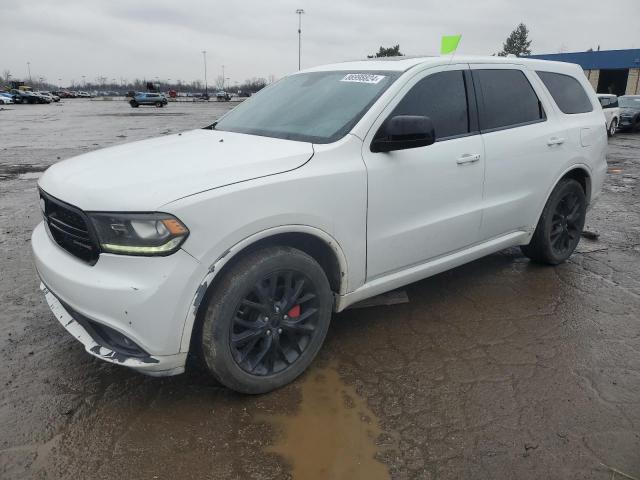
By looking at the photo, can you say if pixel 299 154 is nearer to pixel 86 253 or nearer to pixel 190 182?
pixel 190 182

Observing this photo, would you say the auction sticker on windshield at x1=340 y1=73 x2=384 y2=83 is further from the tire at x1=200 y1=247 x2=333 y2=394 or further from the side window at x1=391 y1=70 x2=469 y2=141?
the tire at x1=200 y1=247 x2=333 y2=394

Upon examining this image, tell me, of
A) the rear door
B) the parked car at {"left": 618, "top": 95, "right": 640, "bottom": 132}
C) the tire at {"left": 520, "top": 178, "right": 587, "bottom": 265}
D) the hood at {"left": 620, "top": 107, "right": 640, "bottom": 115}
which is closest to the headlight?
the rear door

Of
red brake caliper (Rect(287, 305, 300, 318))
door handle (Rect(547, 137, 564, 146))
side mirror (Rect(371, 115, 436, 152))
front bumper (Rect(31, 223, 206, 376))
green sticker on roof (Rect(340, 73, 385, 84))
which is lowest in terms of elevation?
red brake caliper (Rect(287, 305, 300, 318))

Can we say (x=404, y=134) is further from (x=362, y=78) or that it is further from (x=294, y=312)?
(x=294, y=312)

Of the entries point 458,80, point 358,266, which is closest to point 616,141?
point 458,80

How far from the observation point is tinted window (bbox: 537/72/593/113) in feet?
14.8

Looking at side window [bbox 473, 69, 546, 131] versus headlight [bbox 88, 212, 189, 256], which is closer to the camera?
headlight [bbox 88, 212, 189, 256]

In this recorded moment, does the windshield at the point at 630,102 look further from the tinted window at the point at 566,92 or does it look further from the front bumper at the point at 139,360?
the front bumper at the point at 139,360

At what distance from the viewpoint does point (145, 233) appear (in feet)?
7.73

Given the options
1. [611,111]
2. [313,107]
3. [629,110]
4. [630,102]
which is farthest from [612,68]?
[313,107]

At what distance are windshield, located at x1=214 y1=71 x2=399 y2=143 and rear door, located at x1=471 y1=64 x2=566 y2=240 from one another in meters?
0.98

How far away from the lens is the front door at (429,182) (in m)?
3.12

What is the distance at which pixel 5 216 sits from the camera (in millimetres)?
6566

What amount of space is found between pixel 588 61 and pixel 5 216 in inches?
1996
